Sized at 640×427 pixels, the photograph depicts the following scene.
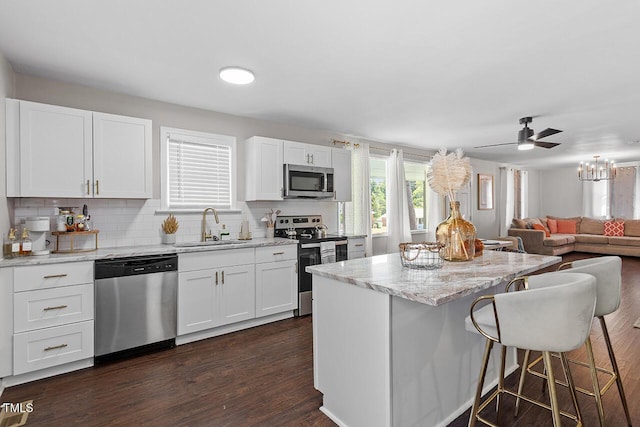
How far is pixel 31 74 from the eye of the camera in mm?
2938

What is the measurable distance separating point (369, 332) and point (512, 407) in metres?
1.18

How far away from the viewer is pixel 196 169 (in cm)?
390

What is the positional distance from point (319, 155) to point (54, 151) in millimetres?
2819

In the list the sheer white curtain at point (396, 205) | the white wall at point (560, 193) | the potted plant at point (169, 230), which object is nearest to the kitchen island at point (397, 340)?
the potted plant at point (169, 230)

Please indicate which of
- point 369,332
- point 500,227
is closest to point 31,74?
point 369,332

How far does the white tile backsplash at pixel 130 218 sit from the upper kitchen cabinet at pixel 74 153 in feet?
1.02

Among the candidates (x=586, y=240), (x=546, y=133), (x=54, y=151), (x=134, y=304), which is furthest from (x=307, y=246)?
(x=586, y=240)

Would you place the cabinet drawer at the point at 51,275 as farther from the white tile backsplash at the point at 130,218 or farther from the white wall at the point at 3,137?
the white tile backsplash at the point at 130,218

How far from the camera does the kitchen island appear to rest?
169cm

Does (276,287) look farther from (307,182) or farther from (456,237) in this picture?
(456,237)

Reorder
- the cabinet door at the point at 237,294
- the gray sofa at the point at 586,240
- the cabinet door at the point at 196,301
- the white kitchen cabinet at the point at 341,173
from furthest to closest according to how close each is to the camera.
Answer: the gray sofa at the point at 586,240, the white kitchen cabinet at the point at 341,173, the cabinet door at the point at 237,294, the cabinet door at the point at 196,301

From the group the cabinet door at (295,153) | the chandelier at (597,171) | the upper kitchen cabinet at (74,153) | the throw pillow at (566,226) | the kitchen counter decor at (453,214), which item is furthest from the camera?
the throw pillow at (566,226)

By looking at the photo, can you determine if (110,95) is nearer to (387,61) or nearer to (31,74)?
(31,74)

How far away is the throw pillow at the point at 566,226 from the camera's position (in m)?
9.26
